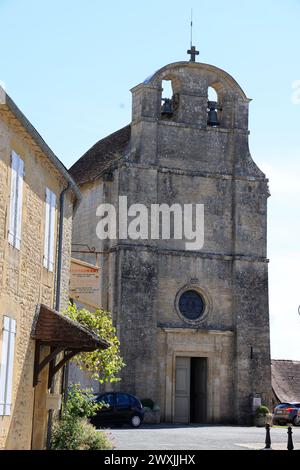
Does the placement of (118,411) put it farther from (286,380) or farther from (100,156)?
(286,380)

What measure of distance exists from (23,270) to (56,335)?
1588 millimetres

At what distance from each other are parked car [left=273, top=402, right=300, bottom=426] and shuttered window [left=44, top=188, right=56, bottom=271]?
21511 millimetres

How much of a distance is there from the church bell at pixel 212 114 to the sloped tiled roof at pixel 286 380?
594 inches

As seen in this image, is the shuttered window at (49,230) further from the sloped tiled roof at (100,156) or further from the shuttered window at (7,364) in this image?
the sloped tiled roof at (100,156)

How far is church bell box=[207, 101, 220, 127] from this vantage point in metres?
37.7

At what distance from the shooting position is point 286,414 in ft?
125

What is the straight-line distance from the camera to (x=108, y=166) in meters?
36.0

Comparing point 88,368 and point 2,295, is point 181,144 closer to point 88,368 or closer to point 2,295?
point 88,368

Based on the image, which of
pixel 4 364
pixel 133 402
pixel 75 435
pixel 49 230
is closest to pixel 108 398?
pixel 133 402

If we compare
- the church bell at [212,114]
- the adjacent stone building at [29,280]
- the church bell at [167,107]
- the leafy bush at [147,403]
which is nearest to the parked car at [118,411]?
the leafy bush at [147,403]

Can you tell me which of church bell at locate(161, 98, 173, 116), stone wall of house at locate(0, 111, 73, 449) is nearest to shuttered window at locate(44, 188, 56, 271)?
stone wall of house at locate(0, 111, 73, 449)

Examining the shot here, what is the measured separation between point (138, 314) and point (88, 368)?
1175 cm

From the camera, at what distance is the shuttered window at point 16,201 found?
50.5 ft
